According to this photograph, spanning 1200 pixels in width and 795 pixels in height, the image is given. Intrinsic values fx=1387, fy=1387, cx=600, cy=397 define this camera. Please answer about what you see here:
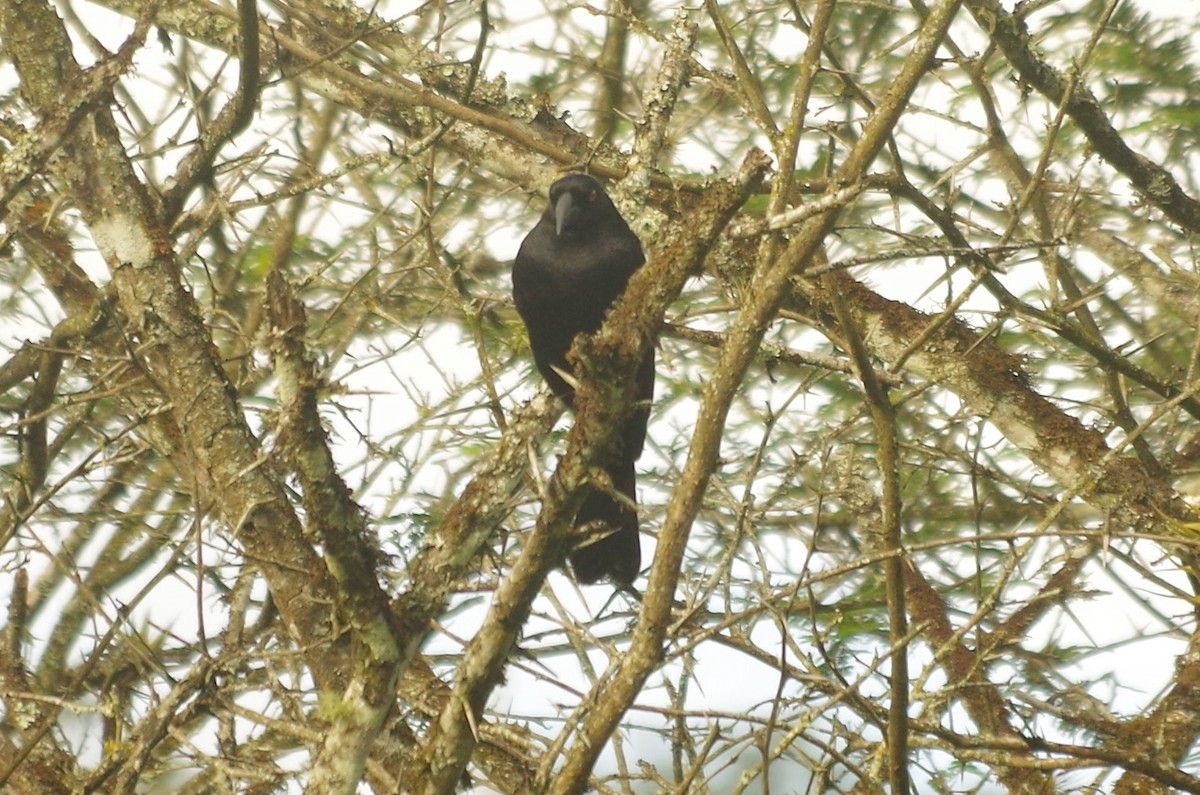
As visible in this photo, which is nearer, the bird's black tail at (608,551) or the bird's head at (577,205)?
the bird's black tail at (608,551)

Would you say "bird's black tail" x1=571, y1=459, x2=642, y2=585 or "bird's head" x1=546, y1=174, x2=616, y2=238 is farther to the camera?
"bird's head" x1=546, y1=174, x2=616, y2=238

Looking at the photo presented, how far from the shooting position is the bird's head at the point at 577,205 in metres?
4.11

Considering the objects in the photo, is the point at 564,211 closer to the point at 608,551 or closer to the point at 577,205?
the point at 577,205

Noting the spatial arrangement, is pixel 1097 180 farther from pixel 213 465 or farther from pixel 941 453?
pixel 213 465

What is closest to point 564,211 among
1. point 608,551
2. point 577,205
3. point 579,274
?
point 577,205

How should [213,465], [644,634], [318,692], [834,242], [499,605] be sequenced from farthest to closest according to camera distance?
[834,242] → [213,465] → [318,692] → [499,605] → [644,634]

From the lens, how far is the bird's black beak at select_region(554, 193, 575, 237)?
4101 mm

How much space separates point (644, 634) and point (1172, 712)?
1807 mm

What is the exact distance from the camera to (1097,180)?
17.4 feet

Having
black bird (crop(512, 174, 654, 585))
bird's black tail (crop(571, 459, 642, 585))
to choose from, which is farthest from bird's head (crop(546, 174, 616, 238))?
bird's black tail (crop(571, 459, 642, 585))

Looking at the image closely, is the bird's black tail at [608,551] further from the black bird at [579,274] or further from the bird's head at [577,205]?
the bird's head at [577,205]

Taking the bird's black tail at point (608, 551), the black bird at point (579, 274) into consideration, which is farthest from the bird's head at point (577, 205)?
the bird's black tail at point (608, 551)

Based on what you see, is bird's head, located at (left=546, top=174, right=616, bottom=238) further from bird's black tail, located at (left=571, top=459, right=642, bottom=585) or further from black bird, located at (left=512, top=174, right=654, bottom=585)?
bird's black tail, located at (left=571, top=459, right=642, bottom=585)

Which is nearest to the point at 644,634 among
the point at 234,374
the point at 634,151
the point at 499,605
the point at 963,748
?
the point at 499,605
